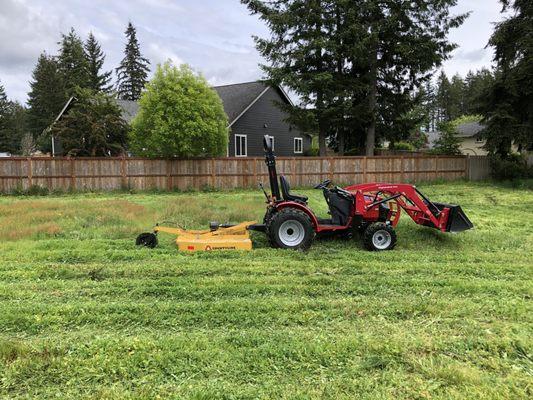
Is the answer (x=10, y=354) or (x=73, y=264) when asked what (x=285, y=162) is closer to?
(x=73, y=264)

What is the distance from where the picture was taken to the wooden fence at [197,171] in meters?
18.4

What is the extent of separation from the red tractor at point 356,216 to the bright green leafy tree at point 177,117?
37.8 ft

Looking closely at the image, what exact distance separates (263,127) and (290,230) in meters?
23.2

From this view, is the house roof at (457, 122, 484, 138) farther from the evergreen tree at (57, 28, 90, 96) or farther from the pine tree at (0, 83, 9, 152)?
the pine tree at (0, 83, 9, 152)

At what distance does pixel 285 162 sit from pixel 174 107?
223 inches

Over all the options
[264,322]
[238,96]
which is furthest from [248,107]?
[264,322]

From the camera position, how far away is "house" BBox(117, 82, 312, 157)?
2831 cm

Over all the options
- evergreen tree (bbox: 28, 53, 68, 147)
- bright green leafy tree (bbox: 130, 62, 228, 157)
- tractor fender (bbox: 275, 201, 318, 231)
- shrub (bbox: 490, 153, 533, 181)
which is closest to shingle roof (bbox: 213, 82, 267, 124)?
bright green leafy tree (bbox: 130, 62, 228, 157)

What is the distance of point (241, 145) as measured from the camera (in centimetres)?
2886

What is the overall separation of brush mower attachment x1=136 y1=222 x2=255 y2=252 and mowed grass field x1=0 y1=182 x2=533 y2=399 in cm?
27

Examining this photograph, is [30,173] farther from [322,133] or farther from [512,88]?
[512,88]

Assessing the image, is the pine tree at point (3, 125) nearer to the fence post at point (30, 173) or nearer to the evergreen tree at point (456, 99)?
the fence post at point (30, 173)

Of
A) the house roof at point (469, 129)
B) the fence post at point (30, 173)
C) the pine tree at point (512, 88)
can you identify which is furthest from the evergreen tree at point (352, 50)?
the house roof at point (469, 129)

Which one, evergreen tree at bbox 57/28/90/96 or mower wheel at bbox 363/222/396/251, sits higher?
evergreen tree at bbox 57/28/90/96
